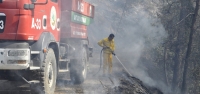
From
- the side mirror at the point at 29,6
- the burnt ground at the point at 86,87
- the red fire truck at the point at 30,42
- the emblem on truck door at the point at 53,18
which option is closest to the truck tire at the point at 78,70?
the burnt ground at the point at 86,87

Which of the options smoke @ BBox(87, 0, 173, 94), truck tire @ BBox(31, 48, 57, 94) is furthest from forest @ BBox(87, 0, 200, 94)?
truck tire @ BBox(31, 48, 57, 94)

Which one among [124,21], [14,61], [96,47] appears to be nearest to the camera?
[14,61]

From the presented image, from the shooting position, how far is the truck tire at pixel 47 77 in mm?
7140

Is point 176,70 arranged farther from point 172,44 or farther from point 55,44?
point 55,44

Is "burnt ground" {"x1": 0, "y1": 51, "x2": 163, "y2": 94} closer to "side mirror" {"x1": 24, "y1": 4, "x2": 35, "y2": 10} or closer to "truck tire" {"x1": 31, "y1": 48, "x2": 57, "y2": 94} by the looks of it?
"truck tire" {"x1": 31, "y1": 48, "x2": 57, "y2": 94}

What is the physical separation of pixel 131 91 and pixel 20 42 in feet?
16.3

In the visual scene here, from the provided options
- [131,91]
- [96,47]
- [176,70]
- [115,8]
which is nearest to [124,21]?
[115,8]

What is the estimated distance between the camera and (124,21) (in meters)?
41.8

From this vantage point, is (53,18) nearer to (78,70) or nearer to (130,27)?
(78,70)

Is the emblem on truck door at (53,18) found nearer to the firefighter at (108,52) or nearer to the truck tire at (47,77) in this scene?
the truck tire at (47,77)

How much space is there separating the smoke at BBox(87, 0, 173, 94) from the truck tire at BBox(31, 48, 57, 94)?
19.3 m

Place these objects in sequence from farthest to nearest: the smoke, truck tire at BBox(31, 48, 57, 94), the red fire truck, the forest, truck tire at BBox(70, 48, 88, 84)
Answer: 1. the smoke
2. the forest
3. truck tire at BBox(70, 48, 88, 84)
4. truck tire at BBox(31, 48, 57, 94)
5. the red fire truck

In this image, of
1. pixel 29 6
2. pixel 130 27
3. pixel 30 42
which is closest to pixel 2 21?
pixel 29 6

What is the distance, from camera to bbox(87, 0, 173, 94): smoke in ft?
99.1
